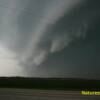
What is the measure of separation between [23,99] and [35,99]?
1008 millimetres

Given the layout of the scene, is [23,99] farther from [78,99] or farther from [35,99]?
[78,99]

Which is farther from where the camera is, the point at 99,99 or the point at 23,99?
the point at 99,99

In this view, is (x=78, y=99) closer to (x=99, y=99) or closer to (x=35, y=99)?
(x=99, y=99)

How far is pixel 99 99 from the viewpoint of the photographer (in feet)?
87.9

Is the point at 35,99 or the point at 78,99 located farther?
the point at 78,99

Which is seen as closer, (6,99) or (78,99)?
(6,99)

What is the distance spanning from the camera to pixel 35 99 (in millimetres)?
25484

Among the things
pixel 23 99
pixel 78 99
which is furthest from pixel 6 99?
pixel 78 99

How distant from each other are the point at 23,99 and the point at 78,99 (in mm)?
4913

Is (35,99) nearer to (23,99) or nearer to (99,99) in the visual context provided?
(23,99)

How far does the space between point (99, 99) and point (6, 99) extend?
768 cm

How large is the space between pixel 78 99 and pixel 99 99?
1728 millimetres

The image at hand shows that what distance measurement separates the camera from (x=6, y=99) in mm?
24188

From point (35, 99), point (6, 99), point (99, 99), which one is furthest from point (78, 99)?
point (6, 99)
